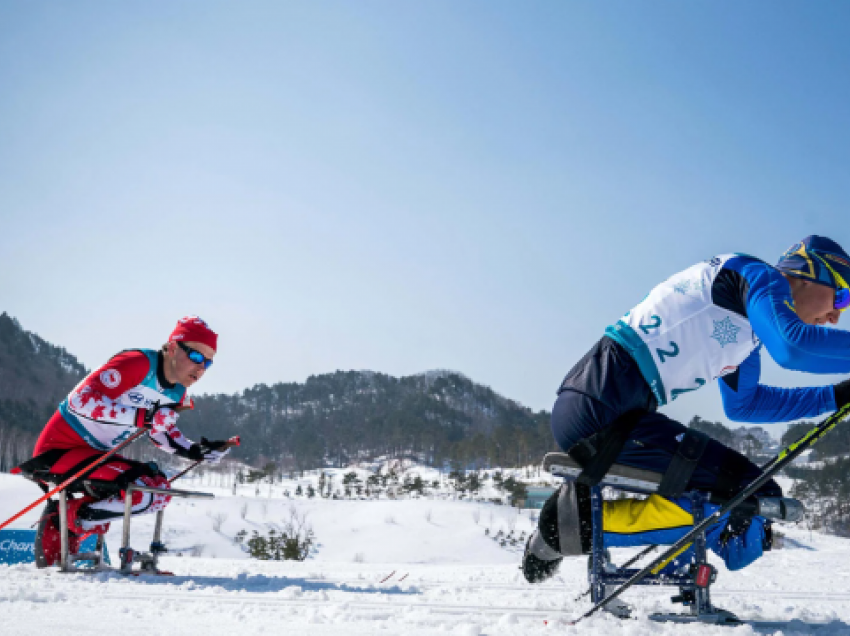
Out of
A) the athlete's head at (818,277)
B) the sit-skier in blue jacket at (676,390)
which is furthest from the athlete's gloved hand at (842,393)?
the athlete's head at (818,277)

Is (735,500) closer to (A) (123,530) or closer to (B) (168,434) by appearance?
(A) (123,530)

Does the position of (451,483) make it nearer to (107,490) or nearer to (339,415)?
(107,490)

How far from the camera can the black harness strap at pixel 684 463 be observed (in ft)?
7.85

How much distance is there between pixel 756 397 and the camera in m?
3.06

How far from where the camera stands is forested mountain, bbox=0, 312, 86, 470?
84.3 meters

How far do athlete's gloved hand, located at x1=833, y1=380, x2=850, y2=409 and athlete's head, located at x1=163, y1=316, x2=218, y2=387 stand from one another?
3910 mm

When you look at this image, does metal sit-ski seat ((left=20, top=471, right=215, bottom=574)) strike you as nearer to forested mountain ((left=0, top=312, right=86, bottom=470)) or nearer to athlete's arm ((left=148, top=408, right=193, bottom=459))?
athlete's arm ((left=148, top=408, right=193, bottom=459))

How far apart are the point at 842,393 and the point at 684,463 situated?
75cm

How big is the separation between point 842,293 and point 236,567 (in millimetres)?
4322

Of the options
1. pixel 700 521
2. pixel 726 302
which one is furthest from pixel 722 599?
pixel 726 302

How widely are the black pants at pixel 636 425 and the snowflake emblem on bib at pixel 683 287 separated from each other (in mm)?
332

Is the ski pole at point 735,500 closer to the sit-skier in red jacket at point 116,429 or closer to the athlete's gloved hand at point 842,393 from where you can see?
the athlete's gloved hand at point 842,393

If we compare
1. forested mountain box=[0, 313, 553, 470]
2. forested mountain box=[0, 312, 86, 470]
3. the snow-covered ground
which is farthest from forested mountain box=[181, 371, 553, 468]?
the snow-covered ground

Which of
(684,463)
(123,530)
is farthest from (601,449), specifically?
(123,530)
